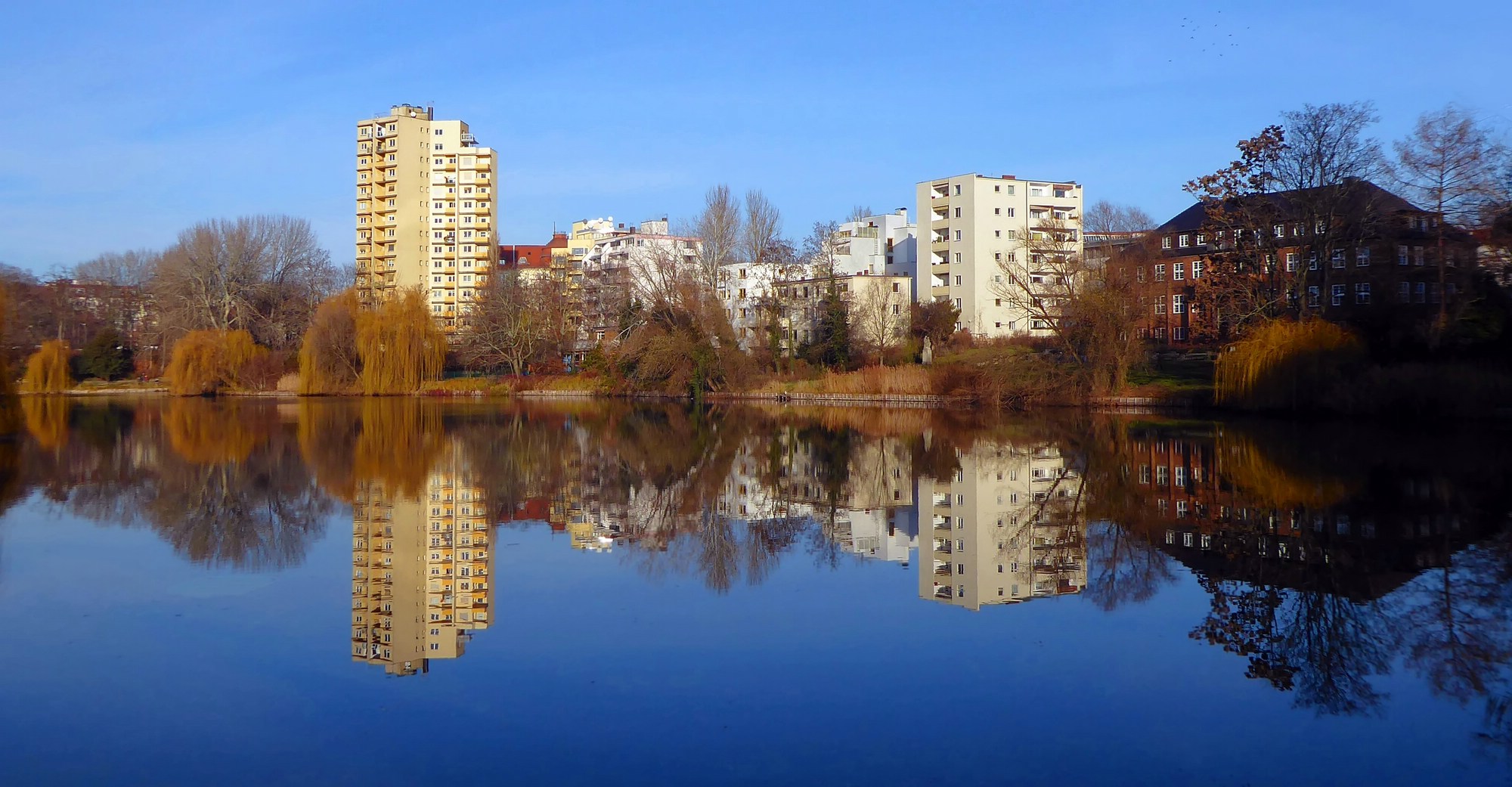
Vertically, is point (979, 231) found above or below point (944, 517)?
above

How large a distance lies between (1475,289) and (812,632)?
31.1 metres

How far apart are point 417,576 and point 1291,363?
29.5 meters

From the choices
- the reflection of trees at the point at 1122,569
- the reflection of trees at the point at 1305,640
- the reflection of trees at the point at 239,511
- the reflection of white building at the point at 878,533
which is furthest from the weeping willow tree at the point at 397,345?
the reflection of trees at the point at 1305,640

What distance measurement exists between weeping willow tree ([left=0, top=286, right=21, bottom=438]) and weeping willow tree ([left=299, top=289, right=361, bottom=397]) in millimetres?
29246

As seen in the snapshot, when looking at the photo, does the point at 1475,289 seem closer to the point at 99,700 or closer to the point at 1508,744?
the point at 1508,744

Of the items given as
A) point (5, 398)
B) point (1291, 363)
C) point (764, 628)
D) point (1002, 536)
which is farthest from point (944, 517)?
point (5, 398)

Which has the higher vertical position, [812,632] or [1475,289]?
[1475,289]

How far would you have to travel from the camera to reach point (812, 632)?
27.7ft

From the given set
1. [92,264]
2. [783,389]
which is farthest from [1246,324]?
[92,264]

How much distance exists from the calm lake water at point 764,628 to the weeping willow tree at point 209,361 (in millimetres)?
42628

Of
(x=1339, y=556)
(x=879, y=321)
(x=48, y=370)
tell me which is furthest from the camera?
(x=48, y=370)

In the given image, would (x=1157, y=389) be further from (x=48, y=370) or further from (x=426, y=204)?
(x=426, y=204)

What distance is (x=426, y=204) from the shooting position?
8962 centimetres

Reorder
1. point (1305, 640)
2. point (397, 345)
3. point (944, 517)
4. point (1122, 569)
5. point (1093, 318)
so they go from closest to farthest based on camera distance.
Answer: point (1305, 640), point (1122, 569), point (944, 517), point (1093, 318), point (397, 345)
